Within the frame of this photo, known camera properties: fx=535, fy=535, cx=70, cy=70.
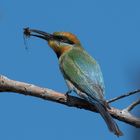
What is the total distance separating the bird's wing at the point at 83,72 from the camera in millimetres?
3207

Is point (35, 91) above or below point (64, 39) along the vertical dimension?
below

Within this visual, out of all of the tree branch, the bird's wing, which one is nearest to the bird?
the bird's wing

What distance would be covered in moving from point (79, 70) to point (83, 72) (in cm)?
5

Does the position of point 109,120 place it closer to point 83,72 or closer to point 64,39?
point 83,72

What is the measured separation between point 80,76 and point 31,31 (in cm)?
67

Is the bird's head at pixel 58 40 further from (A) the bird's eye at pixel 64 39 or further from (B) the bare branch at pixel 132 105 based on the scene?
(B) the bare branch at pixel 132 105

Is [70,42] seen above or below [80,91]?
above

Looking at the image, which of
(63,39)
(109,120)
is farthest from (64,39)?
(109,120)

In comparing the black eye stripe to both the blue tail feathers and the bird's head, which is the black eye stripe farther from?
the blue tail feathers

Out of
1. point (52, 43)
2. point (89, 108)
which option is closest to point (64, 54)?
point (52, 43)

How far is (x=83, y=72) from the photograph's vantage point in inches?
138

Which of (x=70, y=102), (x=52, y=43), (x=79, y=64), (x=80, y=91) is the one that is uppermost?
(x=52, y=43)

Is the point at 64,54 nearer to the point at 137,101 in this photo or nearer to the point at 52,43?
the point at 52,43

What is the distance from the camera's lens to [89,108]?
300 cm
